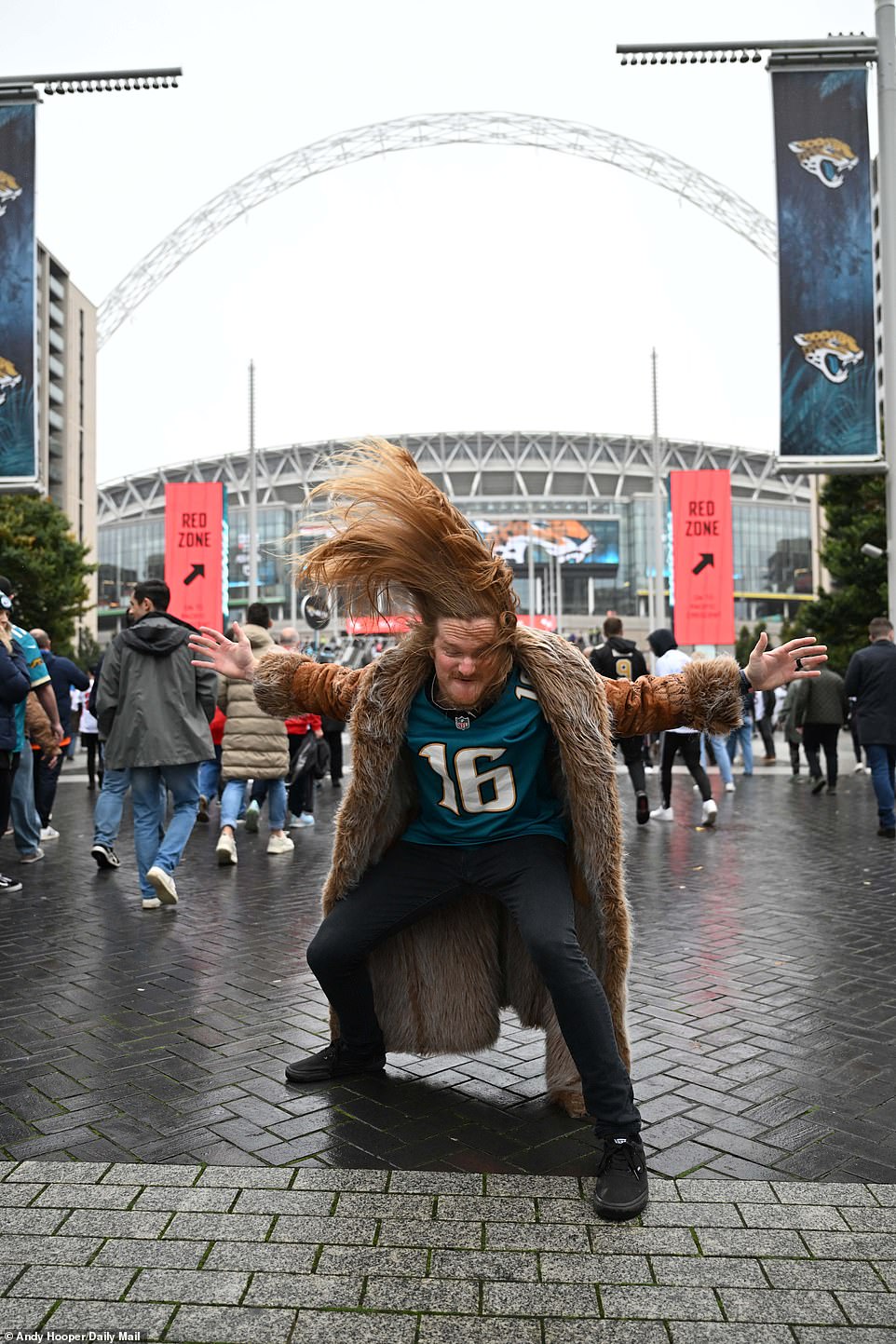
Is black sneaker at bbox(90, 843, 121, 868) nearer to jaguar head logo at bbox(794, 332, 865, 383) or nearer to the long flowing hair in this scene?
the long flowing hair

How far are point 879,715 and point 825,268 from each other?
5339 mm

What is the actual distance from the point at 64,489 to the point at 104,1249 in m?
79.9

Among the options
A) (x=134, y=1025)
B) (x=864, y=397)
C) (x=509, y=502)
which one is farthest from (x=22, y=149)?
(x=509, y=502)

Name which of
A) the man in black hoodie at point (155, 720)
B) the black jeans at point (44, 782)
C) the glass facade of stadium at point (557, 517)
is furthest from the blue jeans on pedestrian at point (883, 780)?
the glass facade of stadium at point (557, 517)

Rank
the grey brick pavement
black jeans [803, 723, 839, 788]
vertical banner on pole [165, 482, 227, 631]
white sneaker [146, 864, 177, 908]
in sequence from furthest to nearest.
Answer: vertical banner on pole [165, 482, 227, 631] → black jeans [803, 723, 839, 788] → white sneaker [146, 864, 177, 908] → the grey brick pavement

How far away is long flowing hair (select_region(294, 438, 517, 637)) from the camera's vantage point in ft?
9.79

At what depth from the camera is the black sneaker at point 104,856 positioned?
754 centimetres

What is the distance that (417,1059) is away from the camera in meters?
3.80

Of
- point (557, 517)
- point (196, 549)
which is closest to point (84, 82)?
point (196, 549)

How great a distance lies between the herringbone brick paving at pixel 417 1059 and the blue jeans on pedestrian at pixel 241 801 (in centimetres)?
129

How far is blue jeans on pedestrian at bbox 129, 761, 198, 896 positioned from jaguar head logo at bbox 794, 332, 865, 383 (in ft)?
27.8

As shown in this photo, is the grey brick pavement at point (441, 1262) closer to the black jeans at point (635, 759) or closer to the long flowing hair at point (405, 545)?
the long flowing hair at point (405, 545)

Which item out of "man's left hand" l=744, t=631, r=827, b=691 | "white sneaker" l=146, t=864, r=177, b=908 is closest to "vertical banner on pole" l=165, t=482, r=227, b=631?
"white sneaker" l=146, t=864, r=177, b=908

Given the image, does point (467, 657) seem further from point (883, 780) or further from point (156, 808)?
point (883, 780)
